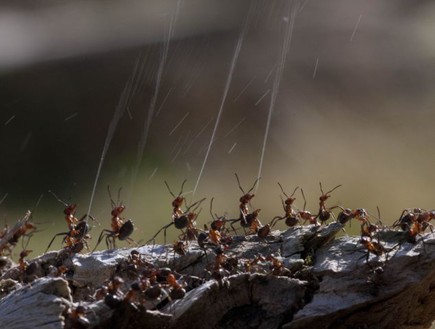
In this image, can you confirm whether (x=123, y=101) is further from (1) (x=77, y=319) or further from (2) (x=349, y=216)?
(1) (x=77, y=319)

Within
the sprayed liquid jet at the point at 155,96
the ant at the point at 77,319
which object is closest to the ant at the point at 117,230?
the ant at the point at 77,319

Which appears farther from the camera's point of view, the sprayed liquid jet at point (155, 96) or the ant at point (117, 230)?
the sprayed liquid jet at point (155, 96)

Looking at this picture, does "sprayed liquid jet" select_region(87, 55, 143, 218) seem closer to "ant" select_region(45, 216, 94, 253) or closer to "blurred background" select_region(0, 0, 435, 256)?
"blurred background" select_region(0, 0, 435, 256)

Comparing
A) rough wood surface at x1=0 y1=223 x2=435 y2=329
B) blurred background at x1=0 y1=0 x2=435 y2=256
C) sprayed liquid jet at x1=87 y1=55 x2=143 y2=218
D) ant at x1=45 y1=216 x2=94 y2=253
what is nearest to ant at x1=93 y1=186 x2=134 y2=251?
ant at x1=45 y1=216 x2=94 y2=253

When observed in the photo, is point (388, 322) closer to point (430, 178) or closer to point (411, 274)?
point (411, 274)

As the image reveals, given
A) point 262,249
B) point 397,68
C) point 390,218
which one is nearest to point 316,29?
point 397,68

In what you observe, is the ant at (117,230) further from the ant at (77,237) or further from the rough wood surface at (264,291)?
the rough wood surface at (264,291)
